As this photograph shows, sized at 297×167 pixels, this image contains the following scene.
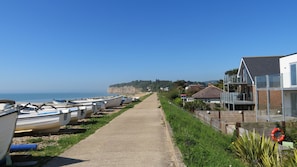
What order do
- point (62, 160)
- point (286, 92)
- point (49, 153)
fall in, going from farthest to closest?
point (286, 92), point (49, 153), point (62, 160)

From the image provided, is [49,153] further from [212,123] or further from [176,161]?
[212,123]

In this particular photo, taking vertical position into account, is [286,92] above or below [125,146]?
above

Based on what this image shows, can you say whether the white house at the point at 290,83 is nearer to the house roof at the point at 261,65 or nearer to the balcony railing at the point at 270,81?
the balcony railing at the point at 270,81

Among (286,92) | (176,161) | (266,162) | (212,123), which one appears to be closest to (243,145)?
(266,162)

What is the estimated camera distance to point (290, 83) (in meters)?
21.0

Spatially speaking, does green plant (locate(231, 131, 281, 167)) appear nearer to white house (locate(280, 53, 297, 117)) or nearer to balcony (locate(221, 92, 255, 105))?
white house (locate(280, 53, 297, 117))

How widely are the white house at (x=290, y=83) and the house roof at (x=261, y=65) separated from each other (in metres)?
7.24

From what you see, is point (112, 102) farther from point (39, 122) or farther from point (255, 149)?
Result: point (255, 149)

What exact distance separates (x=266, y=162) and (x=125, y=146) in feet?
14.1

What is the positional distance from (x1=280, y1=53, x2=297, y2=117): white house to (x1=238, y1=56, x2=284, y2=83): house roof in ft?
23.8

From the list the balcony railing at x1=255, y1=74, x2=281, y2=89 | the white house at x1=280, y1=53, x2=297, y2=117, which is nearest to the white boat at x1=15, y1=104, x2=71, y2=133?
the white house at x1=280, y1=53, x2=297, y2=117

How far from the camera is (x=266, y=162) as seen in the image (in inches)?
241

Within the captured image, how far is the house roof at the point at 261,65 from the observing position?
104 feet

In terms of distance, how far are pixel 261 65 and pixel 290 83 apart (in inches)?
485
